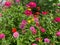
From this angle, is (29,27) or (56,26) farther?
(56,26)

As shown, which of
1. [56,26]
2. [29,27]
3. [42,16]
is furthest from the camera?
[42,16]

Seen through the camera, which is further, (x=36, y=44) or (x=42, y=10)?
(x=42, y=10)

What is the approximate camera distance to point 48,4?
385 cm

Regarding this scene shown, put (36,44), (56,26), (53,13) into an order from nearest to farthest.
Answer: (36,44) < (56,26) < (53,13)

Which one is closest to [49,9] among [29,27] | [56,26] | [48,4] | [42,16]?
[48,4]

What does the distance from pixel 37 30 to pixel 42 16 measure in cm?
45

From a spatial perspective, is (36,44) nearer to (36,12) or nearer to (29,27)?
(29,27)

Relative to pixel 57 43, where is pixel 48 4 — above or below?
above

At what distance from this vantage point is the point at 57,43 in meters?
3.08

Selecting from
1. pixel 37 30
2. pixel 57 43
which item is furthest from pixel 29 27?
pixel 57 43

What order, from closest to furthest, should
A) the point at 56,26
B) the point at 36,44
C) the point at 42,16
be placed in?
the point at 36,44 < the point at 56,26 < the point at 42,16

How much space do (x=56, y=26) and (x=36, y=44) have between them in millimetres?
533

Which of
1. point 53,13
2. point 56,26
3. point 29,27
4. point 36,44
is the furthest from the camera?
point 53,13

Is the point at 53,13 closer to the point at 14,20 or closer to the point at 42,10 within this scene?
the point at 42,10
